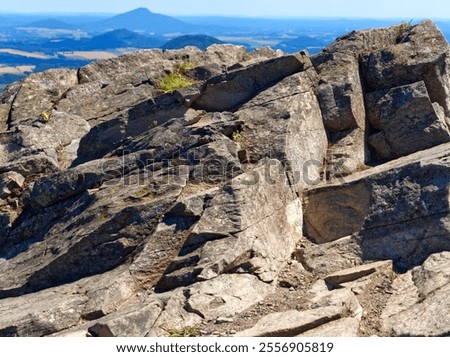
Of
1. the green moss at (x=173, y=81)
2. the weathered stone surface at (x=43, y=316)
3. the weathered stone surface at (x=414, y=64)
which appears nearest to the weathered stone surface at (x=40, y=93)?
the green moss at (x=173, y=81)

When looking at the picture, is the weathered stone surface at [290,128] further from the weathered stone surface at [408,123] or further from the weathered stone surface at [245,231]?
the weathered stone surface at [408,123]

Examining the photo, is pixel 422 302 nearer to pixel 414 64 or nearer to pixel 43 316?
pixel 43 316

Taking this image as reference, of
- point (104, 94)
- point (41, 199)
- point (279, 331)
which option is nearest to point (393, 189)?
point (279, 331)

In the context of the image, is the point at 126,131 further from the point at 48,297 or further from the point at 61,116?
the point at 48,297

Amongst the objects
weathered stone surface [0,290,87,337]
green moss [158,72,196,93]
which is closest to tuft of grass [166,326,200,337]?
weathered stone surface [0,290,87,337]

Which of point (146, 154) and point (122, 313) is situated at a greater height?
point (146, 154)

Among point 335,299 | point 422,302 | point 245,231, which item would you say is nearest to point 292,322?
point 335,299

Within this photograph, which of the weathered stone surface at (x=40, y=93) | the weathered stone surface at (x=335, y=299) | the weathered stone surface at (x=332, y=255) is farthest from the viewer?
the weathered stone surface at (x=40, y=93)

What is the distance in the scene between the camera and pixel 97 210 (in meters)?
19.7

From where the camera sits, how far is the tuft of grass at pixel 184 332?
15.0 meters

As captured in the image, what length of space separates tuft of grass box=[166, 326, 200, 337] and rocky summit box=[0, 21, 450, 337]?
0.21ft

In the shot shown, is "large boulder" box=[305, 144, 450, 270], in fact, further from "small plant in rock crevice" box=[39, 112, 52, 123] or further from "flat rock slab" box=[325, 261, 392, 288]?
"small plant in rock crevice" box=[39, 112, 52, 123]

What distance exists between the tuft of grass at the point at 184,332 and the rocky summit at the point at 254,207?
0.21 feet
